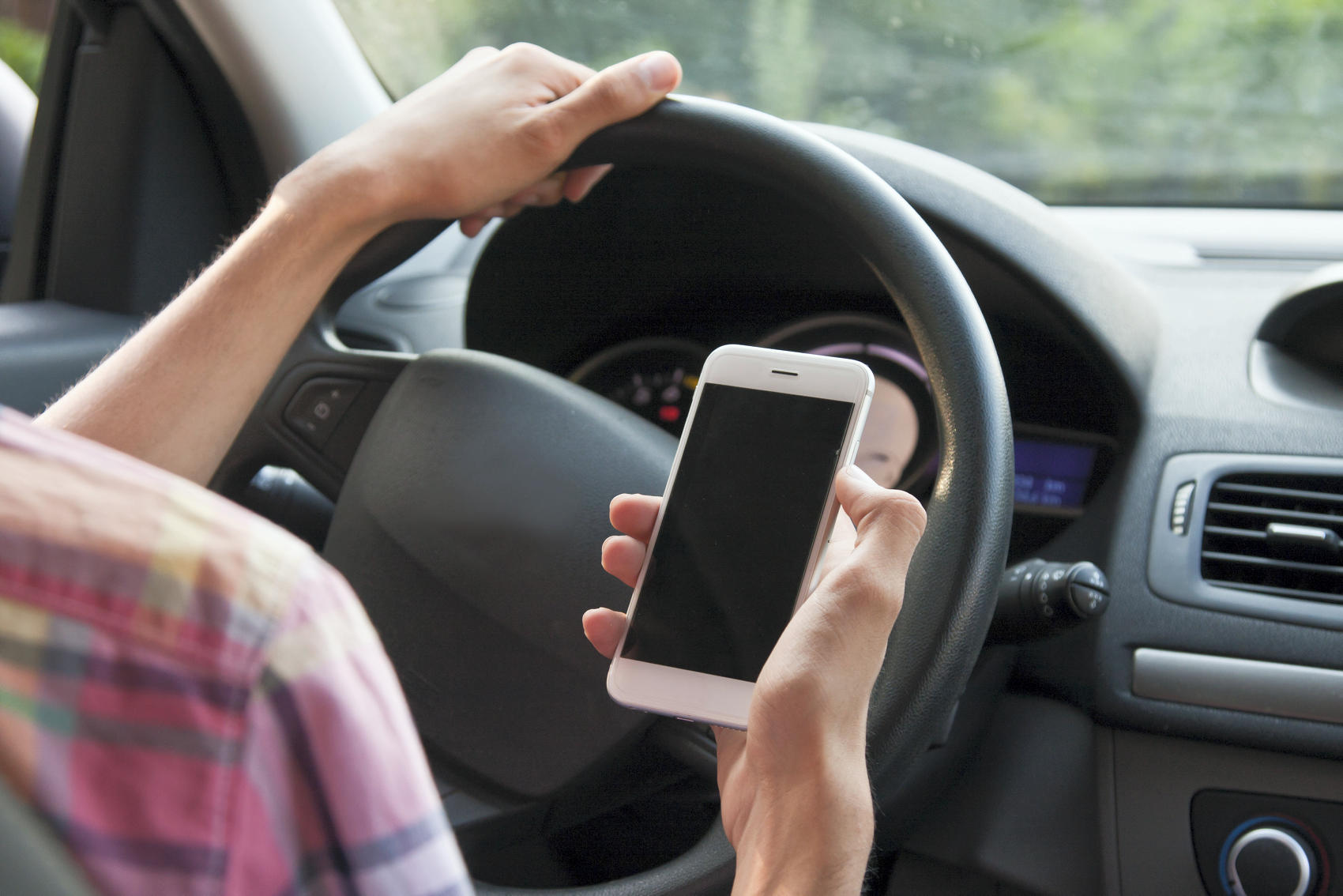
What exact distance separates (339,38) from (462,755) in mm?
1038

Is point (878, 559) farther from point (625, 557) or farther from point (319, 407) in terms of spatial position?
point (319, 407)

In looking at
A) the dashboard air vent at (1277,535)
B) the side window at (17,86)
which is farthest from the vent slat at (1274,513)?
the side window at (17,86)

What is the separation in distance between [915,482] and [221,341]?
729mm

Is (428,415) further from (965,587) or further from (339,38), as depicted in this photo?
(339,38)

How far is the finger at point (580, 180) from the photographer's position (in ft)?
3.13

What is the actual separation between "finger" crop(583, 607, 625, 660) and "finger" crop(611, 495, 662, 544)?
6 centimetres

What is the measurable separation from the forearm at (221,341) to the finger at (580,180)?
17 cm

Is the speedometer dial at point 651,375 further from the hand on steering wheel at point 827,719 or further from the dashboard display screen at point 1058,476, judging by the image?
the hand on steering wheel at point 827,719

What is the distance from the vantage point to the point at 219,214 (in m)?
1.57

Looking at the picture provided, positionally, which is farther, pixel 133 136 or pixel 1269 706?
pixel 133 136

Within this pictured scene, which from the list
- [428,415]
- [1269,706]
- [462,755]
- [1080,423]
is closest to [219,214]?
[428,415]

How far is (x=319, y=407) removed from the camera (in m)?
1.04

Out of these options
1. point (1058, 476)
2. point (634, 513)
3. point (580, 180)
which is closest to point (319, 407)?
point (580, 180)

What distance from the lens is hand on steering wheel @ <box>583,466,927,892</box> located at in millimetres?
521
